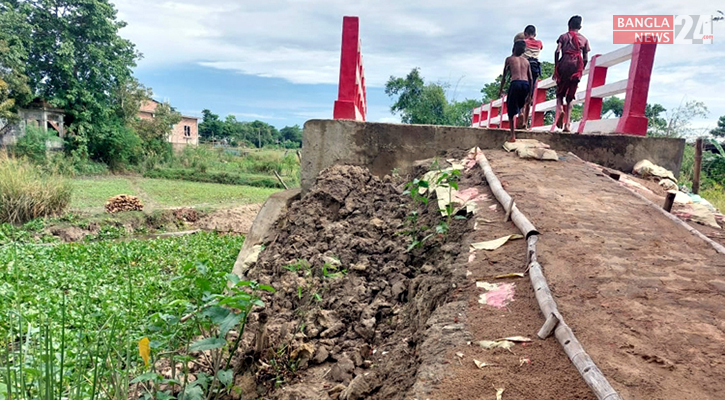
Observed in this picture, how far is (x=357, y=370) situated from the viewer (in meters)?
2.37

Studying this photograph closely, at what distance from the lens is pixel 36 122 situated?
61.5 feet

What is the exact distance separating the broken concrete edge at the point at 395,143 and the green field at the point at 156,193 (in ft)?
29.4

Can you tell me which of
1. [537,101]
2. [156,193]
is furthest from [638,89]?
[156,193]

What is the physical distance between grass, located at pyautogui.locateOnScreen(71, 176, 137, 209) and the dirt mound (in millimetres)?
9768

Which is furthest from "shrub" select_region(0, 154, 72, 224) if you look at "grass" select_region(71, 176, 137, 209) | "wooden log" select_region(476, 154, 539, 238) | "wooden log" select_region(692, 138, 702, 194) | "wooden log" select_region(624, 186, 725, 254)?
"wooden log" select_region(692, 138, 702, 194)

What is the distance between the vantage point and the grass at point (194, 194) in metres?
14.2

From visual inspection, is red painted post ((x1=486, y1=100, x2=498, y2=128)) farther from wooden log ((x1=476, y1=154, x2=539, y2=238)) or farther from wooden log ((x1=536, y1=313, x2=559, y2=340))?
wooden log ((x1=536, y1=313, x2=559, y2=340))

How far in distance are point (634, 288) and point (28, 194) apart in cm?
1134

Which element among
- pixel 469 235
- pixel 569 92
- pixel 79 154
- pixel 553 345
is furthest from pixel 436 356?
pixel 79 154

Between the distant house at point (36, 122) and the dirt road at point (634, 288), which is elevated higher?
the distant house at point (36, 122)

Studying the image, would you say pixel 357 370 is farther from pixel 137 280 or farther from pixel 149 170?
pixel 149 170

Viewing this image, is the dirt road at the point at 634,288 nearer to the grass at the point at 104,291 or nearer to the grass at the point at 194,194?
the grass at the point at 104,291

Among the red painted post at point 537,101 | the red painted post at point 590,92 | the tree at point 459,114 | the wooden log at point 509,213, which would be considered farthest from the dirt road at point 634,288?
the tree at point 459,114

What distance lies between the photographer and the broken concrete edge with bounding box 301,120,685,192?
4598mm
